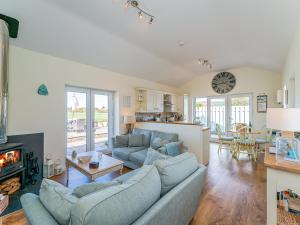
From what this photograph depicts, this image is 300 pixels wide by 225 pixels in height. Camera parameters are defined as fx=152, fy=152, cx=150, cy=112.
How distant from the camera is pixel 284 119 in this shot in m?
1.65

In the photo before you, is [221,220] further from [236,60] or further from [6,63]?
[236,60]

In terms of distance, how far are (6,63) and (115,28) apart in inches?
76.4

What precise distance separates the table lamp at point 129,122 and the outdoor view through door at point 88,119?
0.45m

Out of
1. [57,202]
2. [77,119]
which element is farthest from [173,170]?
[77,119]

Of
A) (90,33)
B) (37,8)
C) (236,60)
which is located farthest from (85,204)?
(236,60)

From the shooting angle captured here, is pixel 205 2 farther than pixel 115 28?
No

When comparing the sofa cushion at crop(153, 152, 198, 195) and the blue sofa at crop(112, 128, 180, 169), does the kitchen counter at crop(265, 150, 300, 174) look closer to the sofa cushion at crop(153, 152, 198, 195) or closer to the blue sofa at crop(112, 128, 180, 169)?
the sofa cushion at crop(153, 152, 198, 195)

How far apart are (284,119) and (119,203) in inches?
73.1

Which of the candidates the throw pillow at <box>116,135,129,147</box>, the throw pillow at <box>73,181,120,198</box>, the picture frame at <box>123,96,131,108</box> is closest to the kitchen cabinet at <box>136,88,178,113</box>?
the picture frame at <box>123,96,131,108</box>

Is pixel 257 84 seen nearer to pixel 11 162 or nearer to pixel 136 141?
pixel 136 141

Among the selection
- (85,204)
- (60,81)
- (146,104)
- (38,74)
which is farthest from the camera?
(146,104)

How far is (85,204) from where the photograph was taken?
85 centimetres

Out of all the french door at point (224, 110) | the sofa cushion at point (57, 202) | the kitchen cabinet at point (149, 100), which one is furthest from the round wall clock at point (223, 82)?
the sofa cushion at point (57, 202)

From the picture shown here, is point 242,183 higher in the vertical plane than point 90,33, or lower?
lower
